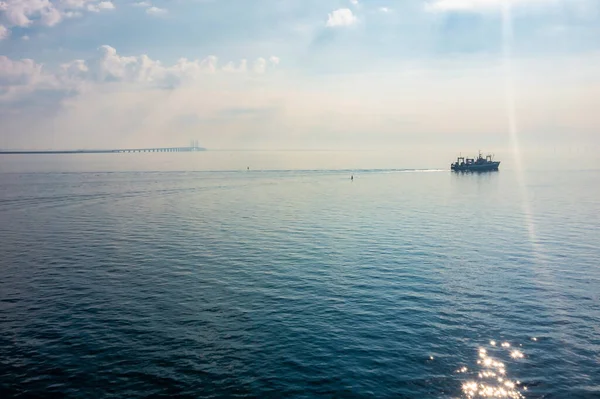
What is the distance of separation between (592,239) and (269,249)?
71.4m

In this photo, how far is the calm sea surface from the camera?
4116 cm

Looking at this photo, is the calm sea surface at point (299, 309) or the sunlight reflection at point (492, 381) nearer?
the sunlight reflection at point (492, 381)

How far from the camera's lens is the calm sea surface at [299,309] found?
41.2 meters

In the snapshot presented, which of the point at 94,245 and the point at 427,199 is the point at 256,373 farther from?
the point at 427,199

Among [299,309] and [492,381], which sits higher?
[299,309]

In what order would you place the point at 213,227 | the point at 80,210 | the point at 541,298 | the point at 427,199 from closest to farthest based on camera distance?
1. the point at 541,298
2. the point at 213,227
3. the point at 80,210
4. the point at 427,199

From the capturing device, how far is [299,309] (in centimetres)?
5700

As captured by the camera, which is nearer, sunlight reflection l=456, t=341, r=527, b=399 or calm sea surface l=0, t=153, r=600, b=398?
sunlight reflection l=456, t=341, r=527, b=399

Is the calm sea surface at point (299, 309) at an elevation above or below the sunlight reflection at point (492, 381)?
above

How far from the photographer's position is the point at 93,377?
135 ft

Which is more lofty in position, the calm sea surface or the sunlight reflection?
the calm sea surface

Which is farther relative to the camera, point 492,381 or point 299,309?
point 299,309

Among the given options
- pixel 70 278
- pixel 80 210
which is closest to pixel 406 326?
pixel 70 278

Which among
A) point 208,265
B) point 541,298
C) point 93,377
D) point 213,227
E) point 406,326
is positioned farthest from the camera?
point 213,227
